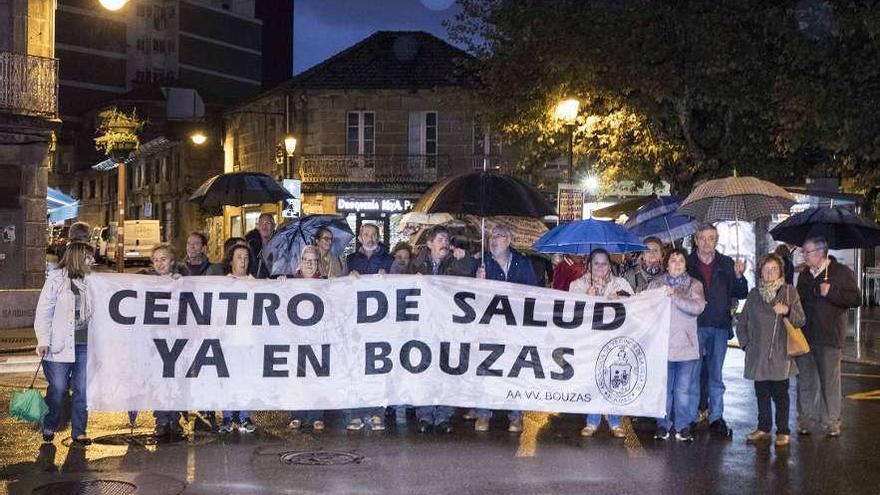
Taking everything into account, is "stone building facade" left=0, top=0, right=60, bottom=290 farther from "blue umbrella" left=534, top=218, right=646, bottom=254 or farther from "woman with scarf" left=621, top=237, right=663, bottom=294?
"woman with scarf" left=621, top=237, right=663, bottom=294

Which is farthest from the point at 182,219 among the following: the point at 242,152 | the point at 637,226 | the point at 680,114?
the point at 637,226

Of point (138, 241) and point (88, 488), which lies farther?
point (138, 241)

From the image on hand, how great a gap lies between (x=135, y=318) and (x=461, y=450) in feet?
10.8

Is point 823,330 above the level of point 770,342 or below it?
above

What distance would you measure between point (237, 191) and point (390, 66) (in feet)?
96.1

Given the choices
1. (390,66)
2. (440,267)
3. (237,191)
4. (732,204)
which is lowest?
(440,267)

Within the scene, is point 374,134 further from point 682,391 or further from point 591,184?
point 682,391

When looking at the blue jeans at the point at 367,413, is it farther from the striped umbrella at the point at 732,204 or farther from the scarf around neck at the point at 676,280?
the striped umbrella at the point at 732,204

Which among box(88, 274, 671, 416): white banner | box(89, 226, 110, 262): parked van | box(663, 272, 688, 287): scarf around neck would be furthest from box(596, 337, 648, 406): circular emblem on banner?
box(89, 226, 110, 262): parked van

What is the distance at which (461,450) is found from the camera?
32.1 feet

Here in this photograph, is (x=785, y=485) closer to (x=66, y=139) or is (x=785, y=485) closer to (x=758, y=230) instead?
(x=758, y=230)

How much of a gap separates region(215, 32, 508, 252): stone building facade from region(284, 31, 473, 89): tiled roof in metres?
0.04

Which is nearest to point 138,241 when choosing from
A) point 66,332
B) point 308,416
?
point 308,416

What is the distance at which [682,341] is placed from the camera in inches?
411
